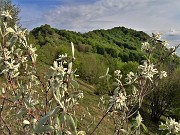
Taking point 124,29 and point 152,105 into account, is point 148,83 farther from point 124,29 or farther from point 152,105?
point 124,29

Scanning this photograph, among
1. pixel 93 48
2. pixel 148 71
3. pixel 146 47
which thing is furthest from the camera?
pixel 93 48

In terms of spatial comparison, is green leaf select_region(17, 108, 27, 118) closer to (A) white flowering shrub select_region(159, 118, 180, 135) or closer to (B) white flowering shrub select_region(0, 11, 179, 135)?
(B) white flowering shrub select_region(0, 11, 179, 135)

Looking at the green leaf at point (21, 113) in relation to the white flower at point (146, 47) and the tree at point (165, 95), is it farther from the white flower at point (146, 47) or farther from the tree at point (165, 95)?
the tree at point (165, 95)

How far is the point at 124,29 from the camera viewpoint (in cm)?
12731

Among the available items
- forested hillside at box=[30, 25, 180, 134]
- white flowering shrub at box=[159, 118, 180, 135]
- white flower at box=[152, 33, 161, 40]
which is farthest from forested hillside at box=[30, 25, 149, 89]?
white flowering shrub at box=[159, 118, 180, 135]

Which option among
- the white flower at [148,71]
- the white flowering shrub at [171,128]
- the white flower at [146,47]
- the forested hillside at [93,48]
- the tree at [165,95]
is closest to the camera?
the white flowering shrub at [171,128]

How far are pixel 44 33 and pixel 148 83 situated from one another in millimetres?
81915

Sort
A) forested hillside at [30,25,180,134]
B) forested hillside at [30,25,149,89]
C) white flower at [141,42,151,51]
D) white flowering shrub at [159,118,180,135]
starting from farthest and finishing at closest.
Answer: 1. forested hillside at [30,25,149,89]
2. forested hillside at [30,25,180,134]
3. white flower at [141,42,151,51]
4. white flowering shrub at [159,118,180,135]

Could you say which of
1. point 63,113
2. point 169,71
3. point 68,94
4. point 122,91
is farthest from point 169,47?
point 169,71

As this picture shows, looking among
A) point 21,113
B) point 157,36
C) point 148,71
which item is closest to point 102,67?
point 157,36

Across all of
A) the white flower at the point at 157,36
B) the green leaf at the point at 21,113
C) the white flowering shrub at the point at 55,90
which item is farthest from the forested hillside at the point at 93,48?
the green leaf at the point at 21,113

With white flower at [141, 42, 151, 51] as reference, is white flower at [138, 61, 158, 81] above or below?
below

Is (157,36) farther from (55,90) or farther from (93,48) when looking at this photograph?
(93,48)

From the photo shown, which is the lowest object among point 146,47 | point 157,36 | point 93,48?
point 93,48
